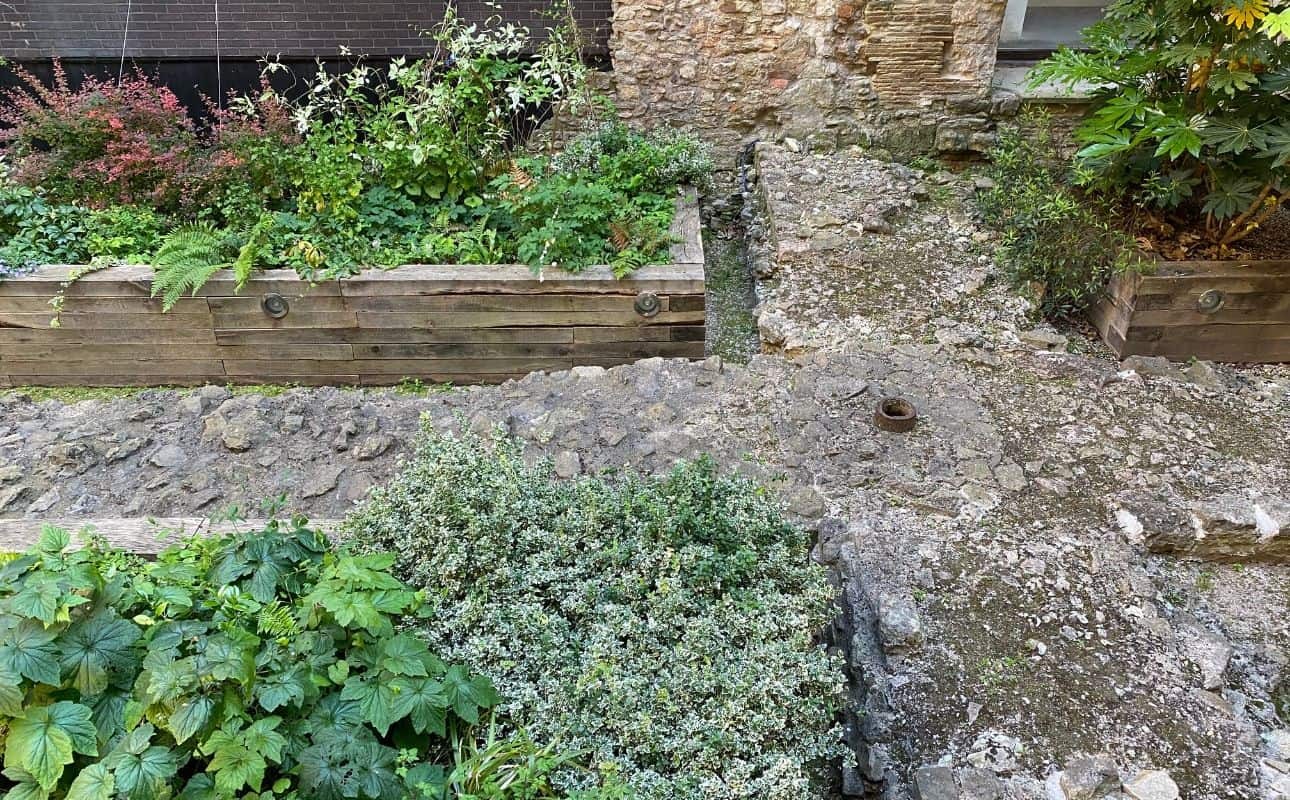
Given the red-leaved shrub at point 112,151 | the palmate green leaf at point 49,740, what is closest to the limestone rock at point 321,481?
the palmate green leaf at point 49,740

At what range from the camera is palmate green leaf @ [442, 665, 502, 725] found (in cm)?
165

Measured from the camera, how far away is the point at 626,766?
5.23 feet

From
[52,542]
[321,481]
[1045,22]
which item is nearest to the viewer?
[52,542]

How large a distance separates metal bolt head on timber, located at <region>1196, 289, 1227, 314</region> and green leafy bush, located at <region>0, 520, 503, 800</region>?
11.6 ft

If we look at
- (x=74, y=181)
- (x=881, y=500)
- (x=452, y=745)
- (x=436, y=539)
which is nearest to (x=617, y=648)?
(x=452, y=745)

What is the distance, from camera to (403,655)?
167 cm

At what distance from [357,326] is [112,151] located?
161 centimetres

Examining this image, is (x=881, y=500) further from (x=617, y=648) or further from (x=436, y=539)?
(x=436, y=539)

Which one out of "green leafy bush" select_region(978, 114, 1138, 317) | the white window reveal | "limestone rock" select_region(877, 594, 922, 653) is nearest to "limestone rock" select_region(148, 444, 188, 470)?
"limestone rock" select_region(877, 594, 922, 653)

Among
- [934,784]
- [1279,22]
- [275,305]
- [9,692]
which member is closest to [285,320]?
[275,305]

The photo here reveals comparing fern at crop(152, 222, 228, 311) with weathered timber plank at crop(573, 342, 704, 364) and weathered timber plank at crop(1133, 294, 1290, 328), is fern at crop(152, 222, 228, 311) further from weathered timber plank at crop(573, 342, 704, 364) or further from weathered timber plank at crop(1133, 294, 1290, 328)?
weathered timber plank at crop(1133, 294, 1290, 328)

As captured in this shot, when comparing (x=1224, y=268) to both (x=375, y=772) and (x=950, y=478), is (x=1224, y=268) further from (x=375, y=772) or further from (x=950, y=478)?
(x=375, y=772)

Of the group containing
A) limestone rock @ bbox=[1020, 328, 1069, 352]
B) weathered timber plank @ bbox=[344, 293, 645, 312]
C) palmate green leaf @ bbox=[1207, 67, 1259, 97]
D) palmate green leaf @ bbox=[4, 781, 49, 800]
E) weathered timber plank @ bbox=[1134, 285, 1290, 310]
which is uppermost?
palmate green leaf @ bbox=[1207, 67, 1259, 97]

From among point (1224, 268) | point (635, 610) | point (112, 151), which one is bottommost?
point (1224, 268)
